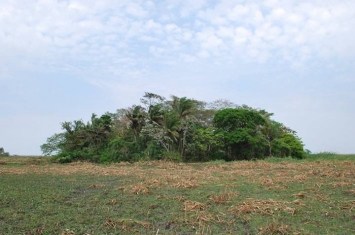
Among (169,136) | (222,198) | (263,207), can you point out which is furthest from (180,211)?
(169,136)

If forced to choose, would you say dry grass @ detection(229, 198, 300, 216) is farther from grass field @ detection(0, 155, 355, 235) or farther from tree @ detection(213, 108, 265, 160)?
tree @ detection(213, 108, 265, 160)

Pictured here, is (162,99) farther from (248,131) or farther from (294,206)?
(294,206)

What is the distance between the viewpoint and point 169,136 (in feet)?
85.6

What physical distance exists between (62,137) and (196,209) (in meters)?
26.7

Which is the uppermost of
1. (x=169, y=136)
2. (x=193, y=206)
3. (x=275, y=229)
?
A: (x=169, y=136)

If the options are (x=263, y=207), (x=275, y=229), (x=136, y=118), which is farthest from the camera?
(x=136, y=118)

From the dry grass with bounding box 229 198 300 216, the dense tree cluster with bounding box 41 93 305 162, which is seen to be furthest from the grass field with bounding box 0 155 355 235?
the dense tree cluster with bounding box 41 93 305 162

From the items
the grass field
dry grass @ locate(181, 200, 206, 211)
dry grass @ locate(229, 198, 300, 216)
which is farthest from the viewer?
dry grass @ locate(181, 200, 206, 211)

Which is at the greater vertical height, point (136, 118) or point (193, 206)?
point (136, 118)

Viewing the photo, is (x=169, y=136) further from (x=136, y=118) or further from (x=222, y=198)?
(x=222, y=198)

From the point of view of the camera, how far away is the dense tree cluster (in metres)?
25.7

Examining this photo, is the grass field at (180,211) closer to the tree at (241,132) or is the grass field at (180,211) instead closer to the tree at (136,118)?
the tree at (136,118)

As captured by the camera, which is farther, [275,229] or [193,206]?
[193,206]

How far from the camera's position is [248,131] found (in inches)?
1073
